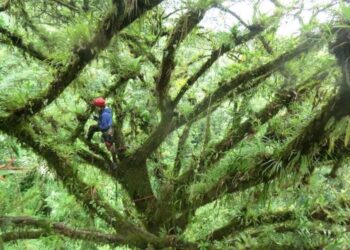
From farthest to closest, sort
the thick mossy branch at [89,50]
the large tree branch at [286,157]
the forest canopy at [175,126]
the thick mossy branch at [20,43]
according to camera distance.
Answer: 1. the thick mossy branch at [20,43]
2. the forest canopy at [175,126]
3. the thick mossy branch at [89,50]
4. the large tree branch at [286,157]

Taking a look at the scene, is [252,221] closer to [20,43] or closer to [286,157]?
[286,157]

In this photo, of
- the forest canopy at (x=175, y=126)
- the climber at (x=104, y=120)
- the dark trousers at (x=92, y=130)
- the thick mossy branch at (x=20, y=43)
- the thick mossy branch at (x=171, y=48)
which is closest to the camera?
the forest canopy at (x=175, y=126)

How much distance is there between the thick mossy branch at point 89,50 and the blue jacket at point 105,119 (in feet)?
3.44

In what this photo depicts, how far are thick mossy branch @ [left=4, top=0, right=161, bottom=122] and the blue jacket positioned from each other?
1049mm

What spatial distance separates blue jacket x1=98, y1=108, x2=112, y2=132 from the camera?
3.83 m

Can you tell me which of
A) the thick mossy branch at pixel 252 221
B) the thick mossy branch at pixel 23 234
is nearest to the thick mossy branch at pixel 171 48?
the thick mossy branch at pixel 252 221

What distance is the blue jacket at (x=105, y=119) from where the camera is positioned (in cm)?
383

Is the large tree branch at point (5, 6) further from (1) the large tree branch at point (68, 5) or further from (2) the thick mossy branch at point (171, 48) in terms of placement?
(2) the thick mossy branch at point (171, 48)

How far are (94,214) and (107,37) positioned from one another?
2.05 m

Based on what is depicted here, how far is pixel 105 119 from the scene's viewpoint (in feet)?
12.6

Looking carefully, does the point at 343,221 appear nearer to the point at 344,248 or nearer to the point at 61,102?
the point at 344,248

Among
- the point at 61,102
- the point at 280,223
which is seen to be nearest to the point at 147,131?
the point at 61,102

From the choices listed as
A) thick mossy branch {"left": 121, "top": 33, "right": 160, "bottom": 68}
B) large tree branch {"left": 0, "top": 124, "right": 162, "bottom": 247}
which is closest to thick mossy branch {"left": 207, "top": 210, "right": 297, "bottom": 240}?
large tree branch {"left": 0, "top": 124, "right": 162, "bottom": 247}

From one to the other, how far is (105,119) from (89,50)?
1.69 metres
